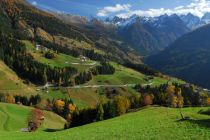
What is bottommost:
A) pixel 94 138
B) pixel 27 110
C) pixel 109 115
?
pixel 27 110

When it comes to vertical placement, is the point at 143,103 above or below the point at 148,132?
below

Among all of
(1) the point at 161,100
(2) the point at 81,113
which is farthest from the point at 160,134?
(1) the point at 161,100

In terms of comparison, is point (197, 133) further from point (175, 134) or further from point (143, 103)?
point (143, 103)

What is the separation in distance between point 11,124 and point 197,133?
121508mm

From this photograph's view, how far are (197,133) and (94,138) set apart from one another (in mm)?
13224

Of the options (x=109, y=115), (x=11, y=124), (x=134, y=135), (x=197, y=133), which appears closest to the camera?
(x=197, y=133)

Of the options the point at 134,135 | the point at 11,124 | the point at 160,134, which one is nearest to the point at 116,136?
the point at 134,135

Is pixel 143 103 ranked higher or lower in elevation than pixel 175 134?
lower

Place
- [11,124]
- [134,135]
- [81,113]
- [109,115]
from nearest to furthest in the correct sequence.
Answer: [134,135], [109,115], [81,113], [11,124]

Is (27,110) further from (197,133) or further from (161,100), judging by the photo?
(197,133)

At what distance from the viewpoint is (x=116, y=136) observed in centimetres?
4925

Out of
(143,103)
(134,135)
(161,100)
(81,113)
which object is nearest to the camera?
(134,135)

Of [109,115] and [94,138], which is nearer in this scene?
[94,138]

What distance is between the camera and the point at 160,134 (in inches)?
1800
